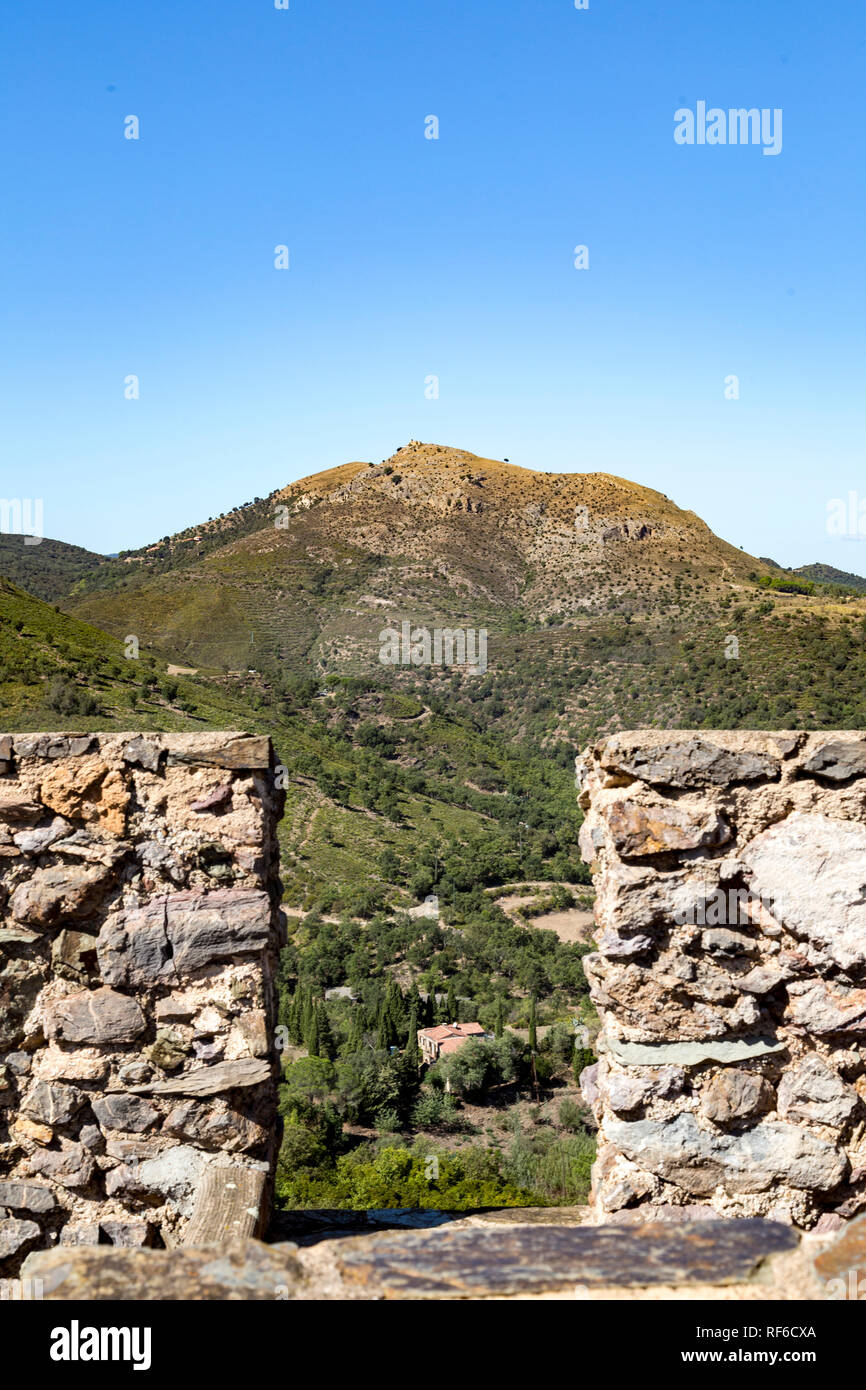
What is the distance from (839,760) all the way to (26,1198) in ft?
12.7

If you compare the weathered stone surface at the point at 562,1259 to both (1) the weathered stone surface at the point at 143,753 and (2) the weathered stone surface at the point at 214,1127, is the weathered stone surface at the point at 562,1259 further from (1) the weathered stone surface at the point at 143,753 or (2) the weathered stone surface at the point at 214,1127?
(1) the weathered stone surface at the point at 143,753

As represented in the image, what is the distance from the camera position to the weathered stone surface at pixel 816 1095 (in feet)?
12.7

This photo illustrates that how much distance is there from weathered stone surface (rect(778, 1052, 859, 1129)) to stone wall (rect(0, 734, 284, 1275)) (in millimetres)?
2183

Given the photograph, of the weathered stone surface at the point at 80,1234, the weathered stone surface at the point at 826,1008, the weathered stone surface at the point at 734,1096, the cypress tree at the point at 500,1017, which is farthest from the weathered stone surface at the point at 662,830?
the cypress tree at the point at 500,1017

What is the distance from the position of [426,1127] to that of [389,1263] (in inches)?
955

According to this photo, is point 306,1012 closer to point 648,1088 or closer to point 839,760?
point 648,1088

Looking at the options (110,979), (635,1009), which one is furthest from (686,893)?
(110,979)

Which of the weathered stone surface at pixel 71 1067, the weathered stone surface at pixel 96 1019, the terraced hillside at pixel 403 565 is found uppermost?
the terraced hillside at pixel 403 565

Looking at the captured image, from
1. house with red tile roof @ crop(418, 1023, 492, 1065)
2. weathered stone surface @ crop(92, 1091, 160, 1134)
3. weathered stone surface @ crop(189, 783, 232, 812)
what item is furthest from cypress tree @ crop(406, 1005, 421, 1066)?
weathered stone surface @ crop(189, 783, 232, 812)

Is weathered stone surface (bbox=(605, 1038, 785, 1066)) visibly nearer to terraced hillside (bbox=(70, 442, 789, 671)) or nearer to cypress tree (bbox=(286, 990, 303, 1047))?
cypress tree (bbox=(286, 990, 303, 1047))

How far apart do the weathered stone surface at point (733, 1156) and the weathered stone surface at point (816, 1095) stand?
0.08m

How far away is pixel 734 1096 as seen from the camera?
389cm

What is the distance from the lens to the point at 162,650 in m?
54.0

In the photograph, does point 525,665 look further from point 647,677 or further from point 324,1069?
point 324,1069
